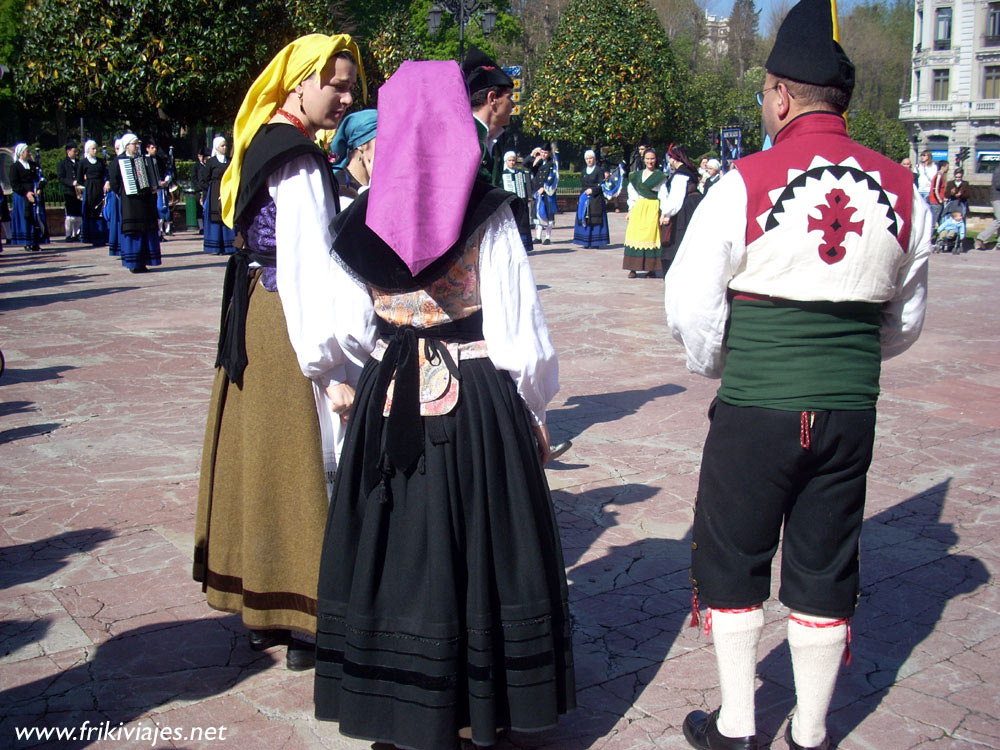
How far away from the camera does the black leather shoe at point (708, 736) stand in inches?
106

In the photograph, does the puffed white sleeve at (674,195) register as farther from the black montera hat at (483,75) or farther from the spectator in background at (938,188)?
the black montera hat at (483,75)

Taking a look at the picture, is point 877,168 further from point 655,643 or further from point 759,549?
point 655,643

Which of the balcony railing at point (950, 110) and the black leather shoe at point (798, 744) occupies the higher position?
the balcony railing at point (950, 110)

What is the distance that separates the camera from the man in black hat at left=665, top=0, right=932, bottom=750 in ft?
8.00

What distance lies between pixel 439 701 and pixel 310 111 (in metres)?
1.88

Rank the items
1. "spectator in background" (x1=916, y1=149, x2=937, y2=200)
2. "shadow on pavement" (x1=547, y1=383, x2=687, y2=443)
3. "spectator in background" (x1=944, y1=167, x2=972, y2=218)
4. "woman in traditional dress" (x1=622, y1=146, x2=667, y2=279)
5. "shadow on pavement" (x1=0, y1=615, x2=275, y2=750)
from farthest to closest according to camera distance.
Answer: "spectator in background" (x1=916, y1=149, x2=937, y2=200) → "spectator in background" (x1=944, y1=167, x2=972, y2=218) → "woman in traditional dress" (x1=622, y1=146, x2=667, y2=279) → "shadow on pavement" (x1=547, y1=383, x2=687, y2=443) → "shadow on pavement" (x1=0, y1=615, x2=275, y2=750)

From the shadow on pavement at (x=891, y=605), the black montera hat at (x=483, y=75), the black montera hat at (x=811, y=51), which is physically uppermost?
the black montera hat at (x=483, y=75)

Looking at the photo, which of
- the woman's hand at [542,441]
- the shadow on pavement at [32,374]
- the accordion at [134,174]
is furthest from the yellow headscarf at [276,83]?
the accordion at [134,174]

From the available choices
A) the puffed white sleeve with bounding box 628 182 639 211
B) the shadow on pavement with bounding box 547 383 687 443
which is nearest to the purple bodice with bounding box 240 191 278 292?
the shadow on pavement with bounding box 547 383 687 443

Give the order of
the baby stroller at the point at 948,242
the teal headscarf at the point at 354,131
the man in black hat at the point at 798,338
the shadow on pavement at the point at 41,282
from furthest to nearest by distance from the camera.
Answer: the baby stroller at the point at 948,242
the shadow on pavement at the point at 41,282
the teal headscarf at the point at 354,131
the man in black hat at the point at 798,338

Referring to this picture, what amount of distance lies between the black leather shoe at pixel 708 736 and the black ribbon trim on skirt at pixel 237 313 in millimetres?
1732

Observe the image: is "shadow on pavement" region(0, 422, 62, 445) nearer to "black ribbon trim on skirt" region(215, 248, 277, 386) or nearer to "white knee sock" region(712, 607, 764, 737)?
"black ribbon trim on skirt" region(215, 248, 277, 386)

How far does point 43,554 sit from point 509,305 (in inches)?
101

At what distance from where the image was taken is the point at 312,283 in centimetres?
291
